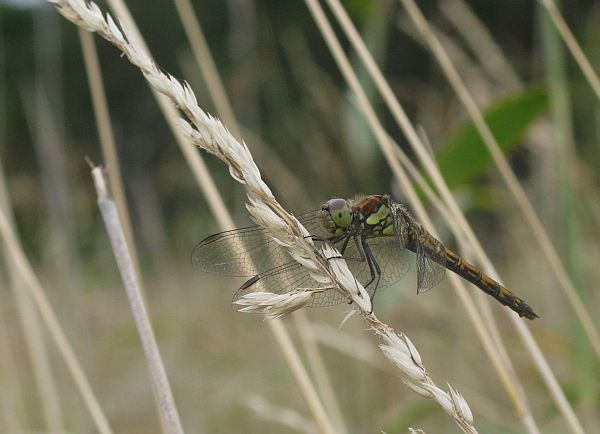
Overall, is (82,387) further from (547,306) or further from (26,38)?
(26,38)

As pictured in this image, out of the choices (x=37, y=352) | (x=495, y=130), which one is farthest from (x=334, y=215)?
(x=37, y=352)

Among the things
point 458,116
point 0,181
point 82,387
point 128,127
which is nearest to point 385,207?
point 82,387

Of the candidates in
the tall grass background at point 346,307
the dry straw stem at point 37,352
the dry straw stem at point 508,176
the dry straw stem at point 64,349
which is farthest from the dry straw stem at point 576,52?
the dry straw stem at point 37,352

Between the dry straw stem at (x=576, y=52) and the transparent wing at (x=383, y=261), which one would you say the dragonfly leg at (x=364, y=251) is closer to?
the transparent wing at (x=383, y=261)

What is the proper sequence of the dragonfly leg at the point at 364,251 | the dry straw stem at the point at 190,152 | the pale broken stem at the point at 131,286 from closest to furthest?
1. the dry straw stem at the point at 190,152
2. the pale broken stem at the point at 131,286
3. the dragonfly leg at the point at 364,251

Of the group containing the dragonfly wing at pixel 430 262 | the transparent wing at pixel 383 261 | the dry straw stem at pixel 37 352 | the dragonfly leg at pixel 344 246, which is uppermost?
the dry straw stem at pixel 37 352

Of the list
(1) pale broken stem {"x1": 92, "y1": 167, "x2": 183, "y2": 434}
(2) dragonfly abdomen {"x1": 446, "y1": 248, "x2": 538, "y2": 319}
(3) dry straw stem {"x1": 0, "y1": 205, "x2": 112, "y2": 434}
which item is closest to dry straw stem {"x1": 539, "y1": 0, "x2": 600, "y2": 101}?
(2) dragonfly abdomen {"x1": 446, "y1": 248, "x2": 538, "y2": 319}
